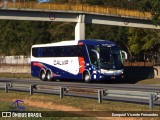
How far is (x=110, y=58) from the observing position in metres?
36.2

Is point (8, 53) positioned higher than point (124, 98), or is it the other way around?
point (124, 98)

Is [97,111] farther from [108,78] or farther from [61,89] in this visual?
[108,78]

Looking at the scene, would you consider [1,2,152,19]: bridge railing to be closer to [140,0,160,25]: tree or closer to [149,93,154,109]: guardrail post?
[140,0,160,25]: tree

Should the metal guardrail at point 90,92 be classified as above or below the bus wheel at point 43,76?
above

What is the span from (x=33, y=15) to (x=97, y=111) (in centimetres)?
4570

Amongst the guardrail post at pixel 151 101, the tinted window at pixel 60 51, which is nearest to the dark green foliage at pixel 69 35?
the tinted window at pixel 60 51

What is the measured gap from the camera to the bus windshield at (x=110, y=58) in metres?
35.8

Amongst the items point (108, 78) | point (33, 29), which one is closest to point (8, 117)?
point (108, 78)

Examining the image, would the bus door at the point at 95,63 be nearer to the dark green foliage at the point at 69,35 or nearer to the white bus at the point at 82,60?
the white bus at the point at 82,60

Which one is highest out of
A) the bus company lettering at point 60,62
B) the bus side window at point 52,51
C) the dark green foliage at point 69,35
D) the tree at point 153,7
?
the tree at point 153,7

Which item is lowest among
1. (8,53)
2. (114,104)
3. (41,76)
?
(8,53)

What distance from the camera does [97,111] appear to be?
16125 millimetres

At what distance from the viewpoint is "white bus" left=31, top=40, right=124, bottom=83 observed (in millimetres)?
35938

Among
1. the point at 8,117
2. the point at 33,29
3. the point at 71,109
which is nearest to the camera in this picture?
the point at 8,117
